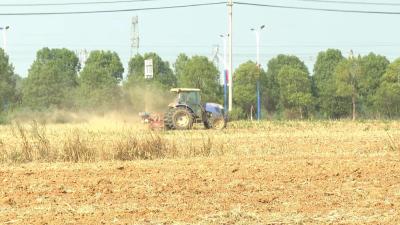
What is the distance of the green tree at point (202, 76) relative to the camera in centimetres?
6228

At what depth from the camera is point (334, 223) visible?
336 inches

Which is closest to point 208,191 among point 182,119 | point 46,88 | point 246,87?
point 182,119

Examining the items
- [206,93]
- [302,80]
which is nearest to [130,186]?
[206,93]

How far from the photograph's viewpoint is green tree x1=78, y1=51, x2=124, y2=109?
4634 cm

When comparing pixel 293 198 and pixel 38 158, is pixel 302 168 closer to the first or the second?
pixel 293 198

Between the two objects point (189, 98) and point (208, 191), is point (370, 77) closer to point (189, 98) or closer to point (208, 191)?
point (189, 98)

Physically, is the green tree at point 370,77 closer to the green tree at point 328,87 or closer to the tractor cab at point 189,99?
the green tree at point 328,87

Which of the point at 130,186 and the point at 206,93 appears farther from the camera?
the point at 206,93

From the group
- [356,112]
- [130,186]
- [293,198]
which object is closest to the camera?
[293,198]

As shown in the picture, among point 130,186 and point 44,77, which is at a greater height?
point 44,77

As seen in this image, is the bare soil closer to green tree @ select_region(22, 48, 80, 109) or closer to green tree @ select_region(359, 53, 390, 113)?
green tree @ select_region(22, 48, 80, 109)

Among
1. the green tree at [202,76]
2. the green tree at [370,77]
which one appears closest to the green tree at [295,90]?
the green tree at [370,77]

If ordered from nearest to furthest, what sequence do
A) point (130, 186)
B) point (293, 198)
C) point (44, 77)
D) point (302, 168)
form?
point (293, 198), point (130, 186), point (302, 168), point (44, 77)

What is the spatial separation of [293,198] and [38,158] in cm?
841
